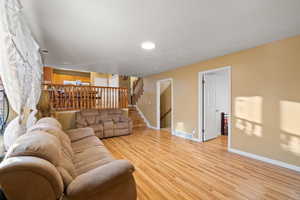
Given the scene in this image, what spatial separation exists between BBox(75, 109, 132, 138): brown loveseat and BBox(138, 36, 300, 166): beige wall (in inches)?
132

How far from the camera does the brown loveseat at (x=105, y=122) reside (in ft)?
13.2

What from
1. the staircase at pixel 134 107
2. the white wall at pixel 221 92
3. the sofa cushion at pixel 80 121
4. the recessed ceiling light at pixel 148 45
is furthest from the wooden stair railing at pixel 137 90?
the recessed ceiling light at pixel 148 45

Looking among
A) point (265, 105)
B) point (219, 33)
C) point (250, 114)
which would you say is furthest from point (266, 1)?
point (250, 114)

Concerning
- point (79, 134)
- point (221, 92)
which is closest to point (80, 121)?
point (79, 134)

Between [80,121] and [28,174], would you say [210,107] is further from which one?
[80,121]

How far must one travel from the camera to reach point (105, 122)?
421cm

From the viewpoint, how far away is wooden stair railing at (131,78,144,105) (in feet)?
21.3

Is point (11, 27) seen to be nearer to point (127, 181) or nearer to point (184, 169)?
point (127, 181)

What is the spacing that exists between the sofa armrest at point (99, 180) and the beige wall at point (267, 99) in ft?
9.20

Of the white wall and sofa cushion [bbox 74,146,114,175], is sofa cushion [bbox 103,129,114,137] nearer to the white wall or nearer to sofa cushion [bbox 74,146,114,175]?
sofa cushion [bbox 74,146,114,175]

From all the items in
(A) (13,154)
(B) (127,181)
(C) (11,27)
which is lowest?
(B) (127,181)

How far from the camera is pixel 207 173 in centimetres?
209

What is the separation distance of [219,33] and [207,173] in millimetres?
2410

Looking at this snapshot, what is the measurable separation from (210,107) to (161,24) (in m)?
2.99
